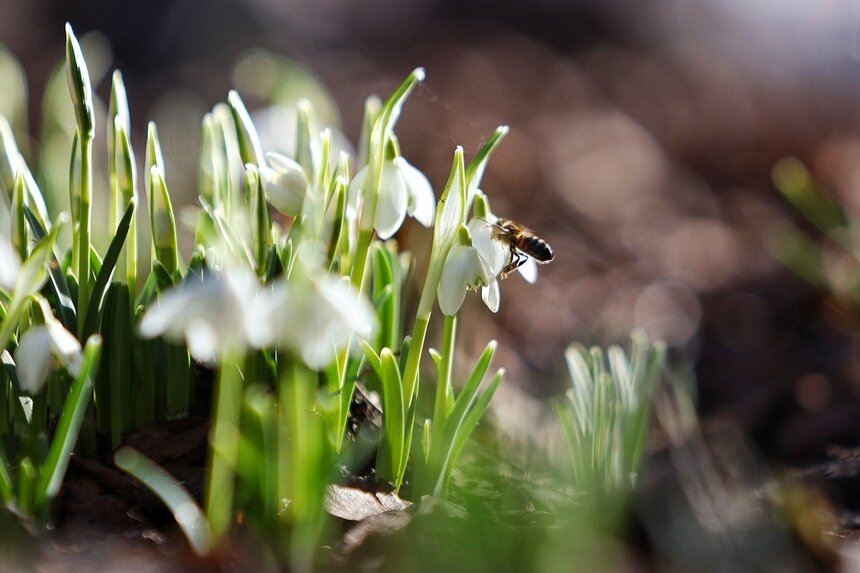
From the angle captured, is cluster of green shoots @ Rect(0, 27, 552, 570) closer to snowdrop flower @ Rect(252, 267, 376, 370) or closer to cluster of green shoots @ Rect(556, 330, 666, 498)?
snowdrop flower @ Rect(252, 267, 376, 370)

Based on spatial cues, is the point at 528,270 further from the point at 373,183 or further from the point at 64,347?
the point at 64,347

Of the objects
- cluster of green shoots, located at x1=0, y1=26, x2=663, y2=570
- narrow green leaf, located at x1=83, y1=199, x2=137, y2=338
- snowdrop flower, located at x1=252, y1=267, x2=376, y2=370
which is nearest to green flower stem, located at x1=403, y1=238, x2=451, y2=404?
cluster of green shoots, located at x1=0, y1=26, x2=663, y2=570

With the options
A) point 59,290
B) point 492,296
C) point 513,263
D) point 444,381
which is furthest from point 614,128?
point 59,290

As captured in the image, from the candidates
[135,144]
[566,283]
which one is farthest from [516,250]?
[135,144]

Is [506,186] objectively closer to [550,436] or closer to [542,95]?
[542,95]

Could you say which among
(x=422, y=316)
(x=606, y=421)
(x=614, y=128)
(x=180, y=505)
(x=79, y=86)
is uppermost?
(x=614, y=128)

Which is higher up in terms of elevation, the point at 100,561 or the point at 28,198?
the point at 28,198

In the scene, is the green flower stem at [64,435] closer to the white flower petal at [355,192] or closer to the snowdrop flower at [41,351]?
the snowdrop flower at [41,351]

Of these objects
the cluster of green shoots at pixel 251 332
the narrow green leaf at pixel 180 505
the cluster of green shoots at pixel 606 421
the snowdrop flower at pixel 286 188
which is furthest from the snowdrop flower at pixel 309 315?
the cluster of green shoots at pixel 606 421
